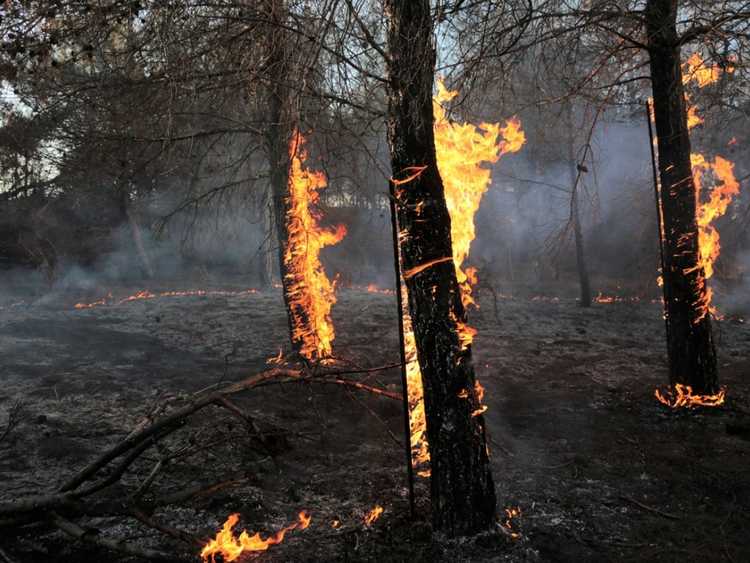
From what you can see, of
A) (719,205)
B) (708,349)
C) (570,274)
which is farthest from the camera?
(570,274)

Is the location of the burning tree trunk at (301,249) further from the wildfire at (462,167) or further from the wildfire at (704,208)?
the wildfire at (704,208)

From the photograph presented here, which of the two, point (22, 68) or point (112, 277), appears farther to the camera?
point (112, 277)

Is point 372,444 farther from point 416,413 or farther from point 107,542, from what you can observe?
point 107,542

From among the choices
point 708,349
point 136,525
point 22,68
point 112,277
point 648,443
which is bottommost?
point 648,443

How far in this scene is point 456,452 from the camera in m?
4.65

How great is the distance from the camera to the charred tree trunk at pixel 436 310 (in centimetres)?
463

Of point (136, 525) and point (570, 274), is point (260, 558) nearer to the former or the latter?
point (136, 525)

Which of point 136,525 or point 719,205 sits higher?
point 719,205

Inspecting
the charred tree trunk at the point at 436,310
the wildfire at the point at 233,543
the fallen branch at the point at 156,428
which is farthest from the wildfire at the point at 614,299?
the fallen branch at the point at 156,428

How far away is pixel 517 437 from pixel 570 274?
63.7ft

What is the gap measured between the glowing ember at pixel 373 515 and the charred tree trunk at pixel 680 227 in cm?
523

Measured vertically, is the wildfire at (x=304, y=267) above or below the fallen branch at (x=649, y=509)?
above

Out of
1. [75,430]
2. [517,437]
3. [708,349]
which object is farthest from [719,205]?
[75,430]

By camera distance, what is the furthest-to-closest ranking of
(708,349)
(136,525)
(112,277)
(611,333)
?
(112,277) → (611,333) → (708,349) → (136,525)
